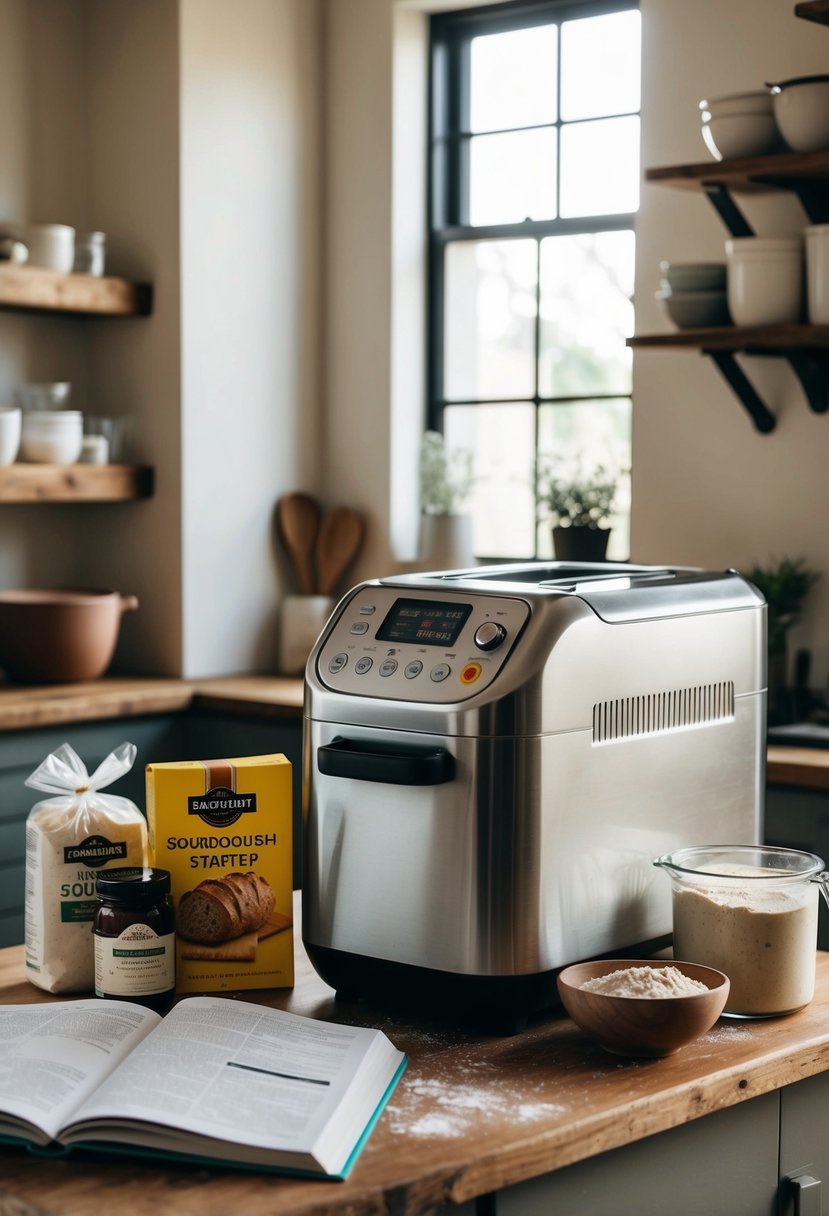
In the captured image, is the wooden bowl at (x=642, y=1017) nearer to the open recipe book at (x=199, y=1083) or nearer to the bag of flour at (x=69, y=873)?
the open recipe book at (x=199, y=1083)

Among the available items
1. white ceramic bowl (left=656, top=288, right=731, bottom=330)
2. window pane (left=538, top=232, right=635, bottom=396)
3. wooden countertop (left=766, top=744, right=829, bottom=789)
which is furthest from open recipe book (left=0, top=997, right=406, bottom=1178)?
window pane (left=538, top=232, right=635, bottom=396)

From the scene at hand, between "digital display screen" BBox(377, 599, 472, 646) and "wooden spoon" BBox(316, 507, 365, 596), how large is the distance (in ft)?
7.69

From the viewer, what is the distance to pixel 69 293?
3314 millimetres

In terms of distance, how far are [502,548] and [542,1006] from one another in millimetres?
2543

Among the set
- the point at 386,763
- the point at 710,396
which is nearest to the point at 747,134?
the point at 710,396

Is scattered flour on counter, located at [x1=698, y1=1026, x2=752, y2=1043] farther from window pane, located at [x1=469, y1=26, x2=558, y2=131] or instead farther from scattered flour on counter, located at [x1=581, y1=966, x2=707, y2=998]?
window pane, located at [x1=469, y1=26, x2=558, y2=131]

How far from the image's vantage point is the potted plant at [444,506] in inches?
141

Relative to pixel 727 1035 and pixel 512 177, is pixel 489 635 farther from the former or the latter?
pixel 512 177

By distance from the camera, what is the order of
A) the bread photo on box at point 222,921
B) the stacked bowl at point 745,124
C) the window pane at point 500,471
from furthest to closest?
the window pane at point 500,471 < the stacked bowl at point 745,124 < the bread photo on box at point 222,921

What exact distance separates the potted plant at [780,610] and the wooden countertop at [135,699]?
93 cm

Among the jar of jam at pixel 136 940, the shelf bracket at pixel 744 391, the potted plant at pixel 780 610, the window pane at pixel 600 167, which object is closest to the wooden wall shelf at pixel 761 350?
the shelf bracket at pixel 744 391

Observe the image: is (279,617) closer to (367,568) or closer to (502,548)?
(367,568)

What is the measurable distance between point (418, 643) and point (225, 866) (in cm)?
28

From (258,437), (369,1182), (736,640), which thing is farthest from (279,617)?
(369,1182)
